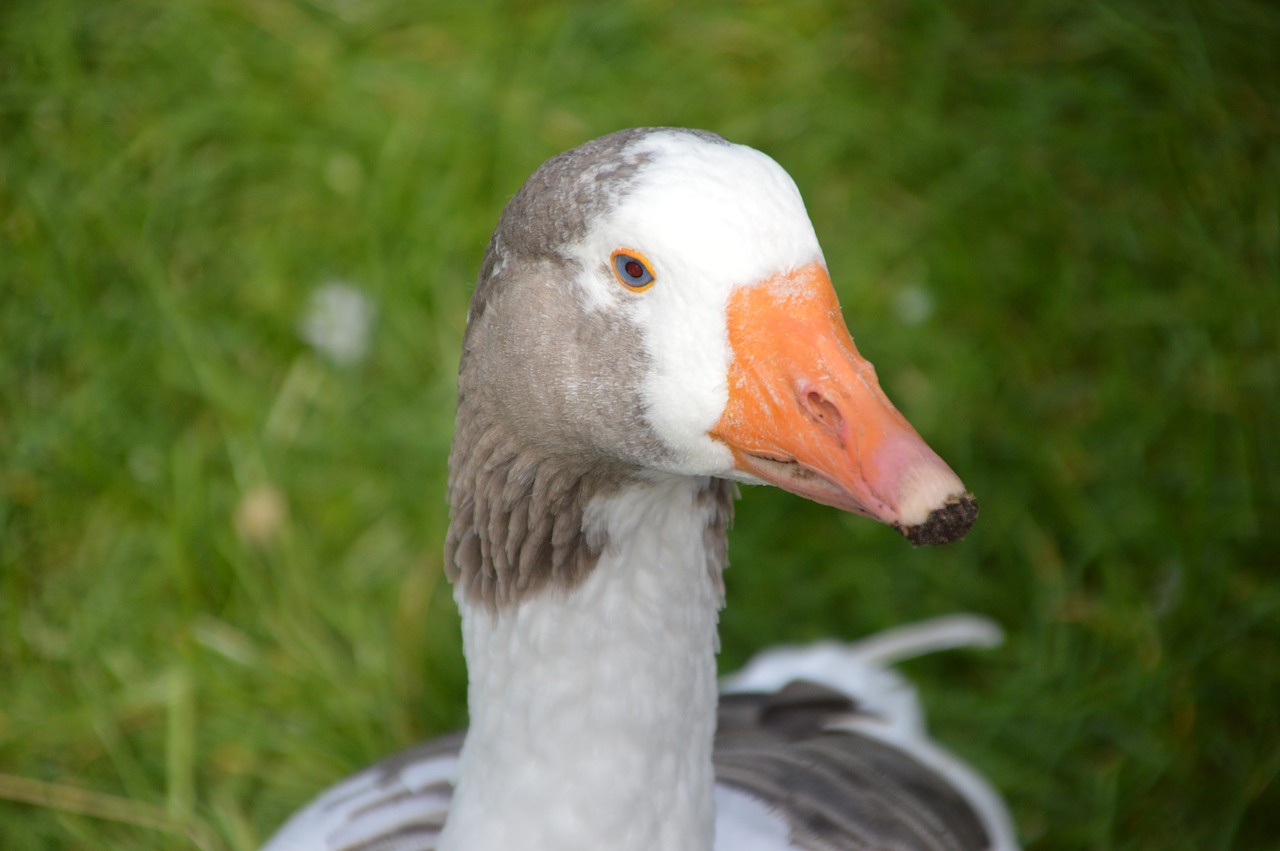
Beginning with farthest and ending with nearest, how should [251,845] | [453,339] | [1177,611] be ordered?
1. [453,339]
2. [1177,611]
3. [251,845]

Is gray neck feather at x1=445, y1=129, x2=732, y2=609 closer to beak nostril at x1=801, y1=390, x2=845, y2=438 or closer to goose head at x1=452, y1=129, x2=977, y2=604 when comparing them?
goose head at x1=452, y1=129, x2=977, y2=604

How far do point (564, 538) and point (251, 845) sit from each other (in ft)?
4.33

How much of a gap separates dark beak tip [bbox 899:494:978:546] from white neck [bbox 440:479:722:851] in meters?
0.38

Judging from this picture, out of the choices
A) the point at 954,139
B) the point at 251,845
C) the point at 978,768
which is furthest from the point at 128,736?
the point at 954,139

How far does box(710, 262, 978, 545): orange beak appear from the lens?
1.04 m

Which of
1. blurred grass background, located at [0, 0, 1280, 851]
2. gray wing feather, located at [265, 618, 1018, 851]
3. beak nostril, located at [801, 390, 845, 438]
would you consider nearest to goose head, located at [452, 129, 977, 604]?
beak nostril, located at [801, 390, 845, 438]

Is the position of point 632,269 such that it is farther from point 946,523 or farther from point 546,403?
point 946,523

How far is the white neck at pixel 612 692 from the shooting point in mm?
1330

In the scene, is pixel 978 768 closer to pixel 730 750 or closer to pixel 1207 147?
pixel 730 750

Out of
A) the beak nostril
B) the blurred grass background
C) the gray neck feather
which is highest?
the blurred grass background

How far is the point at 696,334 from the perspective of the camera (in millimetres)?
1128

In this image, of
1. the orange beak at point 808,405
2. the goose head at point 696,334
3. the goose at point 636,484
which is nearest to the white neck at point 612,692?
the goose at point 636,484

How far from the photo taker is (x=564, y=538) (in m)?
1.31

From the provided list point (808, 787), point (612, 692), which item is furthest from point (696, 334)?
point (808, 787)
